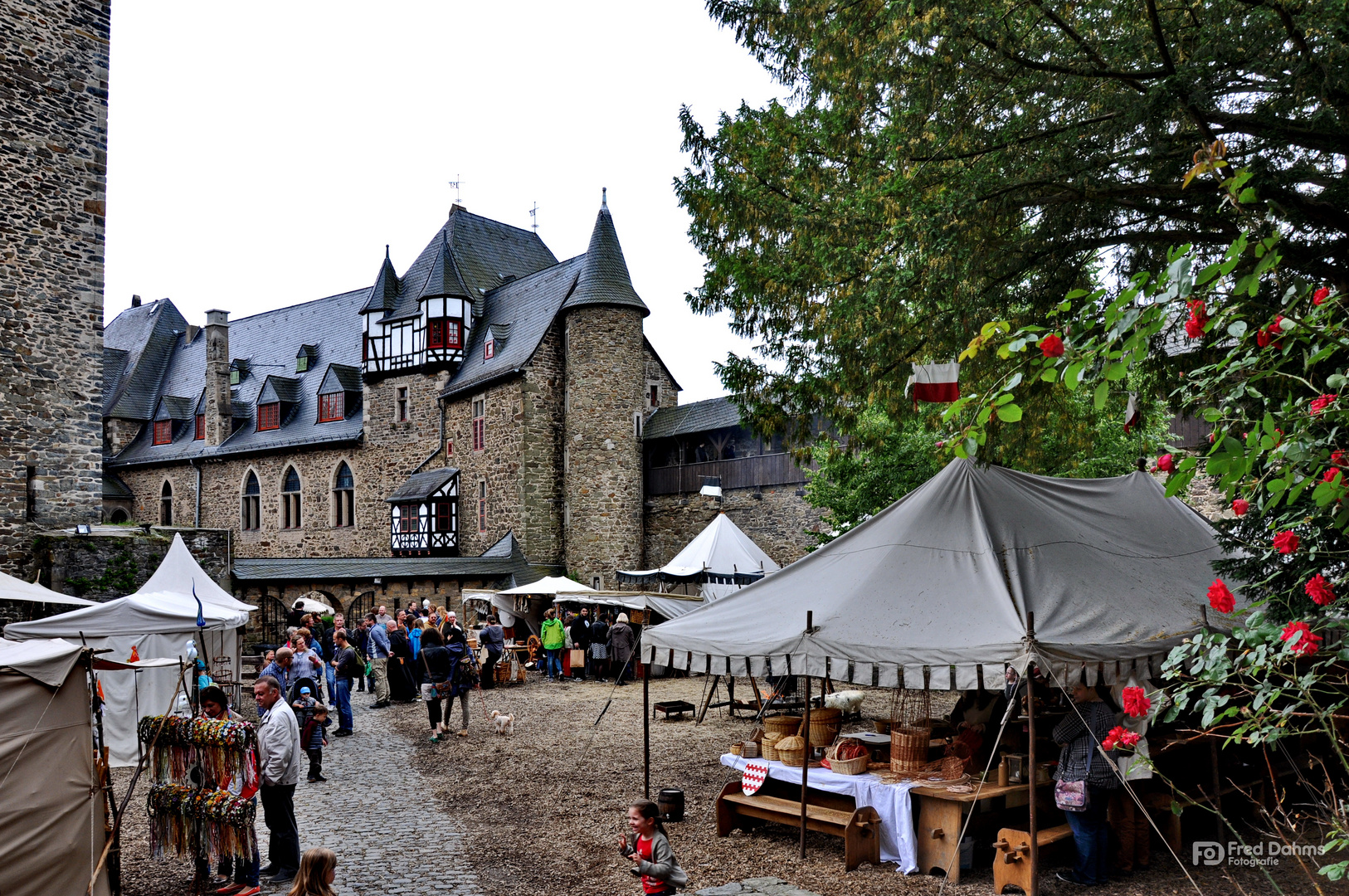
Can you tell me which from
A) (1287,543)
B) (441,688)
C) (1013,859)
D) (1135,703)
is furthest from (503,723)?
(1287,543)

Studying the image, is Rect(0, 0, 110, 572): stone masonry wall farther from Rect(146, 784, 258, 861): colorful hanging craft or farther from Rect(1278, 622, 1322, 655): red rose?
Rect(1278, 622, 1322, 655): red rose

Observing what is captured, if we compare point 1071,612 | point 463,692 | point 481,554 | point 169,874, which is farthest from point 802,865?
point 481,554

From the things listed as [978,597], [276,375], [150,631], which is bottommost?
[150,631]

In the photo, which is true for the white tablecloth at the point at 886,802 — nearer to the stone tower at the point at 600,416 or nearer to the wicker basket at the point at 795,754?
the wicker basket at the point at 795,754

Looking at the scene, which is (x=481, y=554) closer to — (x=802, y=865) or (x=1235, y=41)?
(x=802, y=865)

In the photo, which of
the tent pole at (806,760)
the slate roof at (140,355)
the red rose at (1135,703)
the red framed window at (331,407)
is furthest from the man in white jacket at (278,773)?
the slate roof at (140,355)

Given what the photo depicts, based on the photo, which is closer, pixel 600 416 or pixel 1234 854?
pixel 1234 854

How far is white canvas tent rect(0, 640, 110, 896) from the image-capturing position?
520cm

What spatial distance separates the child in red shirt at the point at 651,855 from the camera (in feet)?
16.8

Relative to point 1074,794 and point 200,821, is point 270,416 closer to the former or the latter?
point 200,821

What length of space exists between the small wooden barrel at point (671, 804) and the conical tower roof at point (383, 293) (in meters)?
29.0

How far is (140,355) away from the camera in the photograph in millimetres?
44094

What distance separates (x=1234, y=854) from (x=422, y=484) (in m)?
27.8

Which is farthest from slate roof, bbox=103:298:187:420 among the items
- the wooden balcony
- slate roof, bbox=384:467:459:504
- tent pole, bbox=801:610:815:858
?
tent pole, bbox=801:610:815:858
